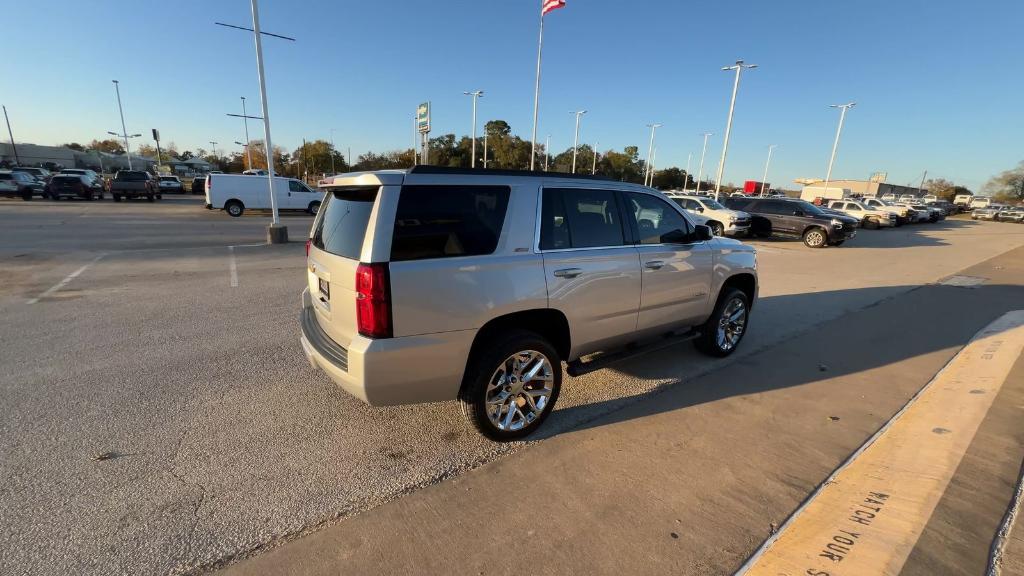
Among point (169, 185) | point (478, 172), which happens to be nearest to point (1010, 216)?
point (478, 172)

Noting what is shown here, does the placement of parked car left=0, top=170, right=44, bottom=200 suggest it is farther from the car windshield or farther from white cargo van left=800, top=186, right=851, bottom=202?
white cargo van left=800, top=186, right=851, bottom=202

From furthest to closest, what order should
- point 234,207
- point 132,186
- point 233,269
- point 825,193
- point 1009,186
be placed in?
1. point 1009,186
2. point 825,193
3. point 132,186
4. point 234,207
5. point 233,269

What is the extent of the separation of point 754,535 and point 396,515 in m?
1.89

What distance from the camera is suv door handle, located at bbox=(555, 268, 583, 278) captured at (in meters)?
3.10

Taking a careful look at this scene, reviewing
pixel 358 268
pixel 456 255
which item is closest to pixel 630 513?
pixel 456 255

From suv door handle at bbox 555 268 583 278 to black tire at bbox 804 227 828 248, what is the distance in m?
17.2

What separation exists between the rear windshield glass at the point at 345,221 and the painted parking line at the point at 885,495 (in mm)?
2662

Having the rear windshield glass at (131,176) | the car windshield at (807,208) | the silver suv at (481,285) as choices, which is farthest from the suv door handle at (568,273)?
the rear windshield glass at (131,176)

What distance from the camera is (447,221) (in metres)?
2.67

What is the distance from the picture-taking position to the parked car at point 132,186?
24578 mm

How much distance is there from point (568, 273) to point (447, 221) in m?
0.97

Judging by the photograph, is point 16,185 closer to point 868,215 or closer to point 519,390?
point 519,390

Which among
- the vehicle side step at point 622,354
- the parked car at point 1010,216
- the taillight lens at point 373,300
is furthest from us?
the parked car at point 1010,216

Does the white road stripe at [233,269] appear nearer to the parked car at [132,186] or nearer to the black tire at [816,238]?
the black tire at [816,238]
